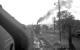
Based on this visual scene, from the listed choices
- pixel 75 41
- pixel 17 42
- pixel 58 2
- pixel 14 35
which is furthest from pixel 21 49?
pixel 58 2

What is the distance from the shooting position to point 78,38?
10.1 meters

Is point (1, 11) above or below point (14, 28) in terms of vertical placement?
above

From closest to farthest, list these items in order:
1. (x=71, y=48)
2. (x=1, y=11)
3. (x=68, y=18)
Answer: (x=1, y=11), (x=71, y=48), (x=68, y=18)

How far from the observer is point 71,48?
805 centimetres

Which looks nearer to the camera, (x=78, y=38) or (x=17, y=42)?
(x=17, y=42)

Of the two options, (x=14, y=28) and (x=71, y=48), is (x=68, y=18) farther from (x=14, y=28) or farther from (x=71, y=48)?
(x=14, y=28)

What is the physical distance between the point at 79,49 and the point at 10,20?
7786 mm

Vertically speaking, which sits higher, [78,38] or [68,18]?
[68,18]

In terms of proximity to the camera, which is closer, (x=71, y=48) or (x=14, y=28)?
(x=14, y=28)

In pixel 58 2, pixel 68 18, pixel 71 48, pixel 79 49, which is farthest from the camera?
pixel 68 18

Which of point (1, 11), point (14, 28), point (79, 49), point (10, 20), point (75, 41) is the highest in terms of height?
point (1, 11)

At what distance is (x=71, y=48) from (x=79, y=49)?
198 centimetres

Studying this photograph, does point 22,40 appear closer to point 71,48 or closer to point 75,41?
point 71,48

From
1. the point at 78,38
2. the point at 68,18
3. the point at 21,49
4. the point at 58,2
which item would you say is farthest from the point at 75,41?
the point at 68,18
